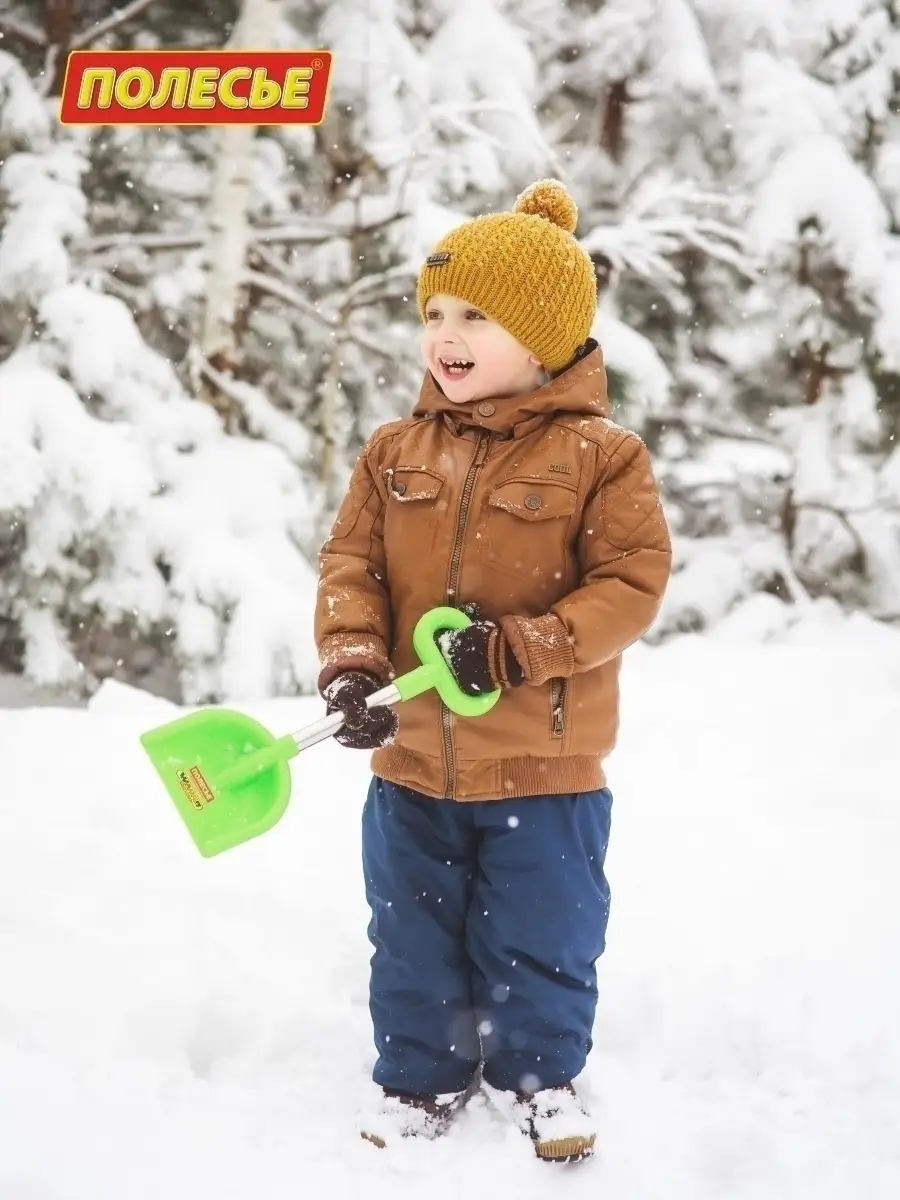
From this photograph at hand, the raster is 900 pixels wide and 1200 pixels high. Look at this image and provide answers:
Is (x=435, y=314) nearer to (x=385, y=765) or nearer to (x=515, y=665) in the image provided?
(x=515, y=665)

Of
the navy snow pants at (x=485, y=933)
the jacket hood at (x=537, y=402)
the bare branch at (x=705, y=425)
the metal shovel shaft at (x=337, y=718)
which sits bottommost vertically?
the bare branch at (x=705, y=425)

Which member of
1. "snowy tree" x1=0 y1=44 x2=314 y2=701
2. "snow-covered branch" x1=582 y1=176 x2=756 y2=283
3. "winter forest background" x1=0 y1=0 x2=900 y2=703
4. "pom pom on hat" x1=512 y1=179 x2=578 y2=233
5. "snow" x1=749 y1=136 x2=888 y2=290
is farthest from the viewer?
"snow" x1=749 y1=136 x2=888 y2=290

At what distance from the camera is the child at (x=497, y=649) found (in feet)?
6.15

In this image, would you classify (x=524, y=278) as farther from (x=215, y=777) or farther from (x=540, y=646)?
(x=215, y=777)

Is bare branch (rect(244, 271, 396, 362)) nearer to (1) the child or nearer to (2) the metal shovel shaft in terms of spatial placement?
(1) the child

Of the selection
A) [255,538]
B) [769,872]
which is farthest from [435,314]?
[255,538]

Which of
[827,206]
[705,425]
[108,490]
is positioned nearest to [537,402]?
[108,490]

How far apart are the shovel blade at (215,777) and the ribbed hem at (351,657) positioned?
16 cm

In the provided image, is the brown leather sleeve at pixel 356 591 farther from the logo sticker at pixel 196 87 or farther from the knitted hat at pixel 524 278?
the logo sticker at pixel 196 87

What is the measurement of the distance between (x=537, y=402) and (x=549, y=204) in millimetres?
453

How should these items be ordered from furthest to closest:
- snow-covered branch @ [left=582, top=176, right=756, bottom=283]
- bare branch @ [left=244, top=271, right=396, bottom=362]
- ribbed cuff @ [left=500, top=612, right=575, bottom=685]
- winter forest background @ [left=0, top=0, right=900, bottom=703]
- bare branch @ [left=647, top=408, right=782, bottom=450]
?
bare branch @ [left=647, top=408, right=782, bottom=450] < snow-covered branch @ [left=582, top=176, right=756, bottom=283] < bare branch @ [left=244, top=271, right=396, bottom=362] < winter forest background @ [left=0, top=0, right=900, bottom=703] < ribbed cuff @ [left=500, top=612, right=575, bottom=685]

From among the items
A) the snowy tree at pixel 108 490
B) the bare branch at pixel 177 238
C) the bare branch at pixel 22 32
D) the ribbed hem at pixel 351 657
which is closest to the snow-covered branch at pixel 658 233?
the bare branch at pixel 177 238

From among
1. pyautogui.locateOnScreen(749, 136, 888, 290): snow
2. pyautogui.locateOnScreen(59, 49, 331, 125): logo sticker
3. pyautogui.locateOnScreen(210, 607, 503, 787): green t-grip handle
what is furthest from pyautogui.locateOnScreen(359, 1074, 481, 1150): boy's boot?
pyautogui.locateOnScreen(749, 136, 888, 290): snow

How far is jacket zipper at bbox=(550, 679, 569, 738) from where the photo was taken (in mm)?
1884
